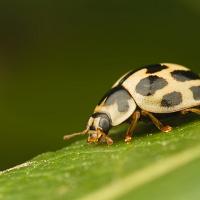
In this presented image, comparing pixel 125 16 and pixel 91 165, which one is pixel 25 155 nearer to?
pixel 125 16

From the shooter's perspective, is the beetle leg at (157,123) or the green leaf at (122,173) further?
the beetle leg at (157,123)

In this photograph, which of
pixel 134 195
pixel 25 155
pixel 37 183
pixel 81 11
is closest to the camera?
pixel 134 195

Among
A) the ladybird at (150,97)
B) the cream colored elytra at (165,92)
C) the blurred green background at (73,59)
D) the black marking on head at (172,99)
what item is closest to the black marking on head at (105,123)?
the ladybird at (150,97)

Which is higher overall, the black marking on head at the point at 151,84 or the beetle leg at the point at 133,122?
the black marking on head at the point at 151,84

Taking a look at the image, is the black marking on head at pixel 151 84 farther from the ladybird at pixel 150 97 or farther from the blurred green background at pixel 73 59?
the blurred green background at pixel 73 59

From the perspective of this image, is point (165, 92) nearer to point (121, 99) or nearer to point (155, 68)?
point (155, 68)

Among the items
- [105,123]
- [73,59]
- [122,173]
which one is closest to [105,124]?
[105,123]

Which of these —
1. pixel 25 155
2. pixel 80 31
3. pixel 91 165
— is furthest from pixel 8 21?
pixel 91 165
